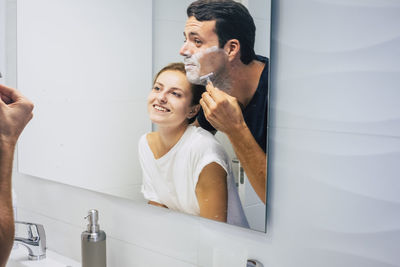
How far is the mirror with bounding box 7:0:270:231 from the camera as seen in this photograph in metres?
0.99

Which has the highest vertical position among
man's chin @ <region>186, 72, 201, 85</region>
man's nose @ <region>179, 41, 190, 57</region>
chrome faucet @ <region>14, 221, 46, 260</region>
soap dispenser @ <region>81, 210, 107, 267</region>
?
man's nose @ <region>179, 41, 190, 57</region>

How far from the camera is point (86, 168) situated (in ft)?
4.03

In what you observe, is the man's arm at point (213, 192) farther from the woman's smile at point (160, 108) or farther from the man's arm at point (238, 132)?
the woman's smile at point (160, 108)

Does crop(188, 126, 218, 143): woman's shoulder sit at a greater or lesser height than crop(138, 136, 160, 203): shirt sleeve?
greater

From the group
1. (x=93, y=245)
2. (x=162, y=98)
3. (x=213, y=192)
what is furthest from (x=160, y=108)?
(x=93, y=245)

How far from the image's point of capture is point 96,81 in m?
1.17

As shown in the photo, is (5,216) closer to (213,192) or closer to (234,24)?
(213,192)

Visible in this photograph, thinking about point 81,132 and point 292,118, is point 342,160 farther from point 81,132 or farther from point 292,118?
point 81,132

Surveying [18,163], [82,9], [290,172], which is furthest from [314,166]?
[18,163]

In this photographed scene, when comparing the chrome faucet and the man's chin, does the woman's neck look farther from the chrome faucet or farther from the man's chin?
the chrome faucet

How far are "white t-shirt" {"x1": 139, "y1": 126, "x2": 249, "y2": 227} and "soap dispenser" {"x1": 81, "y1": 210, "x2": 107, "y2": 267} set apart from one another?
156 mm

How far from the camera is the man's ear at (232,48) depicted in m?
0.86

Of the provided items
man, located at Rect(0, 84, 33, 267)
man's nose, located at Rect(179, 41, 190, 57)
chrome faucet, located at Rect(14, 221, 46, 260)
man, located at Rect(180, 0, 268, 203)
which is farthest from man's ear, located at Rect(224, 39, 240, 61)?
chrome faucet, located at Rect(14, 221, 46, 260)

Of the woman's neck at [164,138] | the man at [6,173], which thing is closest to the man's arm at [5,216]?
the man at [6,173]
